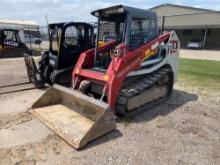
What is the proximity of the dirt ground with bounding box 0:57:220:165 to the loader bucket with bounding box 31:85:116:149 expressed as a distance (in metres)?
0.13

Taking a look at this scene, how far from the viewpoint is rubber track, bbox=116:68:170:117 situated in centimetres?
454

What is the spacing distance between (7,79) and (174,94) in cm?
608

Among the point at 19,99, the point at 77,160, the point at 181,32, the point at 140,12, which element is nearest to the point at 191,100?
the point at 140,12

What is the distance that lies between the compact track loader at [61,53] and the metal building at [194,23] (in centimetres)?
2088

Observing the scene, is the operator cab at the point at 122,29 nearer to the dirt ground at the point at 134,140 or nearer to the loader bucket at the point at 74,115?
the loader bucket at the point at 74,115

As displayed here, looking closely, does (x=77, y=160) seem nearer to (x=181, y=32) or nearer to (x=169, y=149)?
(x=169, y=149)

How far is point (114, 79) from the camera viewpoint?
4.45 m

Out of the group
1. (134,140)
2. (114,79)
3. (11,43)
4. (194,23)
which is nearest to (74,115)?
(114,79)

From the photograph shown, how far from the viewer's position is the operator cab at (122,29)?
4.82m

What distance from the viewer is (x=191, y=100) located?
240 inches

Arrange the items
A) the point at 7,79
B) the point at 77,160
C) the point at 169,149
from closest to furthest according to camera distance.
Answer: the point at 77,160
the point at 169,149
the point at 7,79

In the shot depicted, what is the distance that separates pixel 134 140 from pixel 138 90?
121 centimetres

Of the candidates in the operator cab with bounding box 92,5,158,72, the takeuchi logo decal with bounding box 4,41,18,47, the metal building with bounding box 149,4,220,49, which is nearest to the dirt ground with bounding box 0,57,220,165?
the operator cab with bounding box 92,5,158,72

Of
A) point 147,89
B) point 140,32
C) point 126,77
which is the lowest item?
point 147,89
